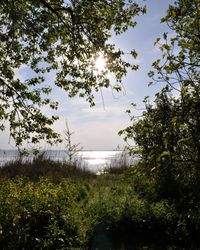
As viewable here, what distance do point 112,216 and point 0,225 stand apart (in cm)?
356

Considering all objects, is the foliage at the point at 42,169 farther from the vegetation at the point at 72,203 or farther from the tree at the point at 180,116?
the tree at the point at 180,116

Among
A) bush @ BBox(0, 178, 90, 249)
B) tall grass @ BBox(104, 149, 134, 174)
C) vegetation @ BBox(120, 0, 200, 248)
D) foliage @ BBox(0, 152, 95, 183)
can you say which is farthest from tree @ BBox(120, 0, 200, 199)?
tall grass @ BBox(104, 149, 134, 174)

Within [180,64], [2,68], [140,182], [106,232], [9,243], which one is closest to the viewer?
[180,64]

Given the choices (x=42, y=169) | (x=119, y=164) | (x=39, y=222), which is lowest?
(x=39, y=222)

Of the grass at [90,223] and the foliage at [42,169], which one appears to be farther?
the foliage at [42,169]

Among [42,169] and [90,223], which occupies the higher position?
[42,169]

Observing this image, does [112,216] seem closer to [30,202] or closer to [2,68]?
[30,202]

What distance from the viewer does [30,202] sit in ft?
26.4

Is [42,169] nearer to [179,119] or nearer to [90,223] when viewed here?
[90,223]

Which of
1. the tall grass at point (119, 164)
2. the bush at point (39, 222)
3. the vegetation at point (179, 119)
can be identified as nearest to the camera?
the vegetation at point (179, 119)

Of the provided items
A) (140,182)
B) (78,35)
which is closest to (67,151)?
(140,182)

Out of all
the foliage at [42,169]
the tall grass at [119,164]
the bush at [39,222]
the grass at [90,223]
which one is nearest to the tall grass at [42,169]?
the foliage at [42,169]

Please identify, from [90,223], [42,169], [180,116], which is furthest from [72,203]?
[42,169]

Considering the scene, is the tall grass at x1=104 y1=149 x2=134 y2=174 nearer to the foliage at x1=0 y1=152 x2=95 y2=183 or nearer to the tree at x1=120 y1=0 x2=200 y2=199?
the foliage at x1=0 y1=152 x2=95 y2=183
